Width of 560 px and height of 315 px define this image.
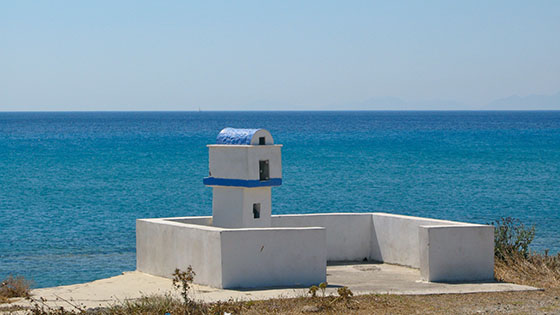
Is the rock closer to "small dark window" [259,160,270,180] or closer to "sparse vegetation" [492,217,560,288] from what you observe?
"small dark window" [259,160,270,180]

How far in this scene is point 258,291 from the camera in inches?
575

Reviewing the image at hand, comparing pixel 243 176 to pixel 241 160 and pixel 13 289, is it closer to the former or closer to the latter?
pixel 241 160

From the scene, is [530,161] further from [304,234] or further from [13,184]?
[304,234]

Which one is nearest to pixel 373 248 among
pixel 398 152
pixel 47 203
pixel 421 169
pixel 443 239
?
pixel 443 239

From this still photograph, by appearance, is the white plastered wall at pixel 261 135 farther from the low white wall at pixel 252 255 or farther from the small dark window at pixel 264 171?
the low white wall at pixel 252 255

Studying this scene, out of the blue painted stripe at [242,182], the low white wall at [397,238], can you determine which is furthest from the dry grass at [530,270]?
the blue painted stripe at [242,182]

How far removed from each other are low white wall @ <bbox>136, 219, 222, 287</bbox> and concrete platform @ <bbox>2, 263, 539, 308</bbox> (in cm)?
22

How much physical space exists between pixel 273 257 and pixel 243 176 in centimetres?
197

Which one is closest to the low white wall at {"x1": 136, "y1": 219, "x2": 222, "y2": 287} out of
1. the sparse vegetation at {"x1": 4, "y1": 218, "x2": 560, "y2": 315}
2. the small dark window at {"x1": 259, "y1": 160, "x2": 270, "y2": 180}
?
the sparse vegetation at {"x1": 4, "y1": 218, "x2": 560, "y2": 315}

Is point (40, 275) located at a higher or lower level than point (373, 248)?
lower

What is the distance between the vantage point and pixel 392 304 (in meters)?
13.3

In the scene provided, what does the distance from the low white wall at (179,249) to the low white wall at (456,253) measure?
11.4ft

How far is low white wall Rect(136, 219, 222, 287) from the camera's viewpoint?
14.9 m

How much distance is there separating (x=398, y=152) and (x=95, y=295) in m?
70.2
